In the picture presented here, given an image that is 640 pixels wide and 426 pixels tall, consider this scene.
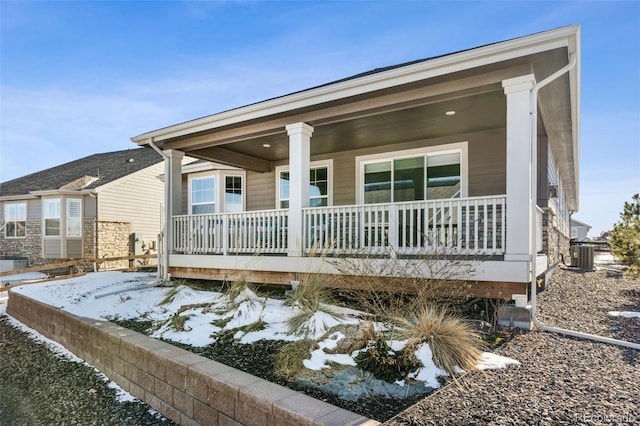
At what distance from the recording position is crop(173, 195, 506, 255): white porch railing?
5047 millimetres

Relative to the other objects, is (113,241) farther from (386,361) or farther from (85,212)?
(386,361)

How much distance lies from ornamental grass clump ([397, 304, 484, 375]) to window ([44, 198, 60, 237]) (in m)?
18.0

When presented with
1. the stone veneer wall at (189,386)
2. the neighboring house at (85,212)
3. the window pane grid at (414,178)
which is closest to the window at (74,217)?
the neighboring house at (85,212)

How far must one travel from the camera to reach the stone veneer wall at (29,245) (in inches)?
678

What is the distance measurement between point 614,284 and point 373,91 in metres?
6.94

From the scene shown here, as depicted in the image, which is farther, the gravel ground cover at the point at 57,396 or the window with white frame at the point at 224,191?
the window with white frame at the point at 224,191

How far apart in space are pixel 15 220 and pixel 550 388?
22.5m

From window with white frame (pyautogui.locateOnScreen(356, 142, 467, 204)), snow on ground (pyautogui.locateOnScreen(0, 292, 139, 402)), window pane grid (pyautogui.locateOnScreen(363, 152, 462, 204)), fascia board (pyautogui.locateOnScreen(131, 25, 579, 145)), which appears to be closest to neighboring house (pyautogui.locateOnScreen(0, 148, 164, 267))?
snow on ground (pyautogui.locateOnScreen(0, 292, 139, 402))

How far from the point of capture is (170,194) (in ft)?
27.1

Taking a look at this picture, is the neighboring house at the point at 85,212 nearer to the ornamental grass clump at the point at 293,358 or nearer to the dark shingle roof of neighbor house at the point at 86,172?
the dark shingle roof of neighbor house at the point at 86,172

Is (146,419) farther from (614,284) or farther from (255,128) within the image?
(614,284)

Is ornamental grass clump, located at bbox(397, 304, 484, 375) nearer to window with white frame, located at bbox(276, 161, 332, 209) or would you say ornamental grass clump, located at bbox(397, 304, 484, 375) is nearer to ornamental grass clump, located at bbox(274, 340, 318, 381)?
ornamental grass clump, located at bbox(274, 340, 318, 381)

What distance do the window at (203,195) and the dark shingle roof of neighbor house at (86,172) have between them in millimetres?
7231

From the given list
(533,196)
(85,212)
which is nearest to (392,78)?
(533,196)
